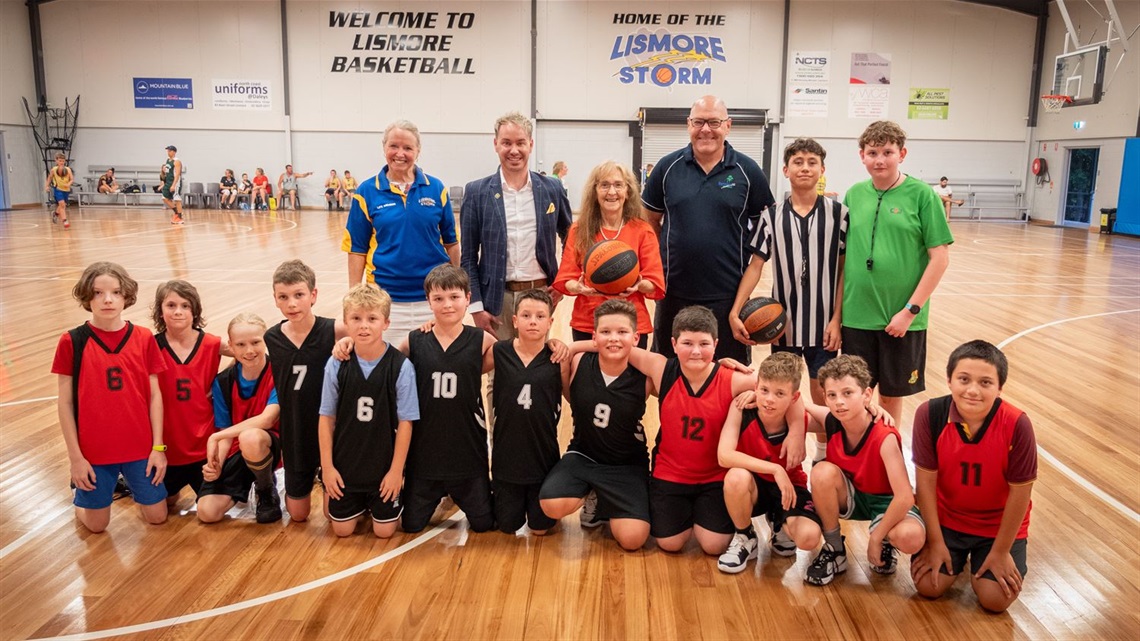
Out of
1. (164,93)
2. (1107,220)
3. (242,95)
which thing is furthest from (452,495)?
(164,93)

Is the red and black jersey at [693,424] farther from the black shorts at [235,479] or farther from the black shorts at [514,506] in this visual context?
the black shorts at [235,479]

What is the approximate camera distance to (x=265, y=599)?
2.66 metres

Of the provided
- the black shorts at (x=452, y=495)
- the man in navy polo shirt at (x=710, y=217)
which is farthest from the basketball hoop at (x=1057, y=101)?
the black shorts at (x=452, y=495)

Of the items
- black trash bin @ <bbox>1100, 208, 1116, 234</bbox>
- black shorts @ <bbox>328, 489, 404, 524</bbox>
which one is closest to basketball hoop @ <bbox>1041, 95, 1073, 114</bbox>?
black trash bin @ <bbox>1100, 208, 1116, 234</bbox>

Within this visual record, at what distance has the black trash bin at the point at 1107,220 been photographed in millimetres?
17922

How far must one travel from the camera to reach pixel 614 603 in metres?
2.66

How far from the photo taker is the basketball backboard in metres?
17.2

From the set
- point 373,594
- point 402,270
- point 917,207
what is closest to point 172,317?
point 402,270

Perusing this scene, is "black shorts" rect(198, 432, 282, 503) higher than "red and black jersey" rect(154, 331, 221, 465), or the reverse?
"red and black jersey" rect(154, 331, 221, 465)

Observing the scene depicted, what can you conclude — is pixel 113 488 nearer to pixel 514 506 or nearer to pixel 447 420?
pixel 447 420

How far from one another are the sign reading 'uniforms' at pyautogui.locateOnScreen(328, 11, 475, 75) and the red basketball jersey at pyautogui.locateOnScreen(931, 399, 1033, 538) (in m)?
20.0

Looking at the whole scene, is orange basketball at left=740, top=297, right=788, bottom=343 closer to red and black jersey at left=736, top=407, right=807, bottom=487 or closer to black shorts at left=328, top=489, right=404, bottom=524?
red and black jersey at left=736, top=407, right=807, bottom=487

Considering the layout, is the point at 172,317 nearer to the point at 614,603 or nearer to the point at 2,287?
the point at 614,603

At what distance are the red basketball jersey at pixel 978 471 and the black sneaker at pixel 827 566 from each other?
1.29ft
